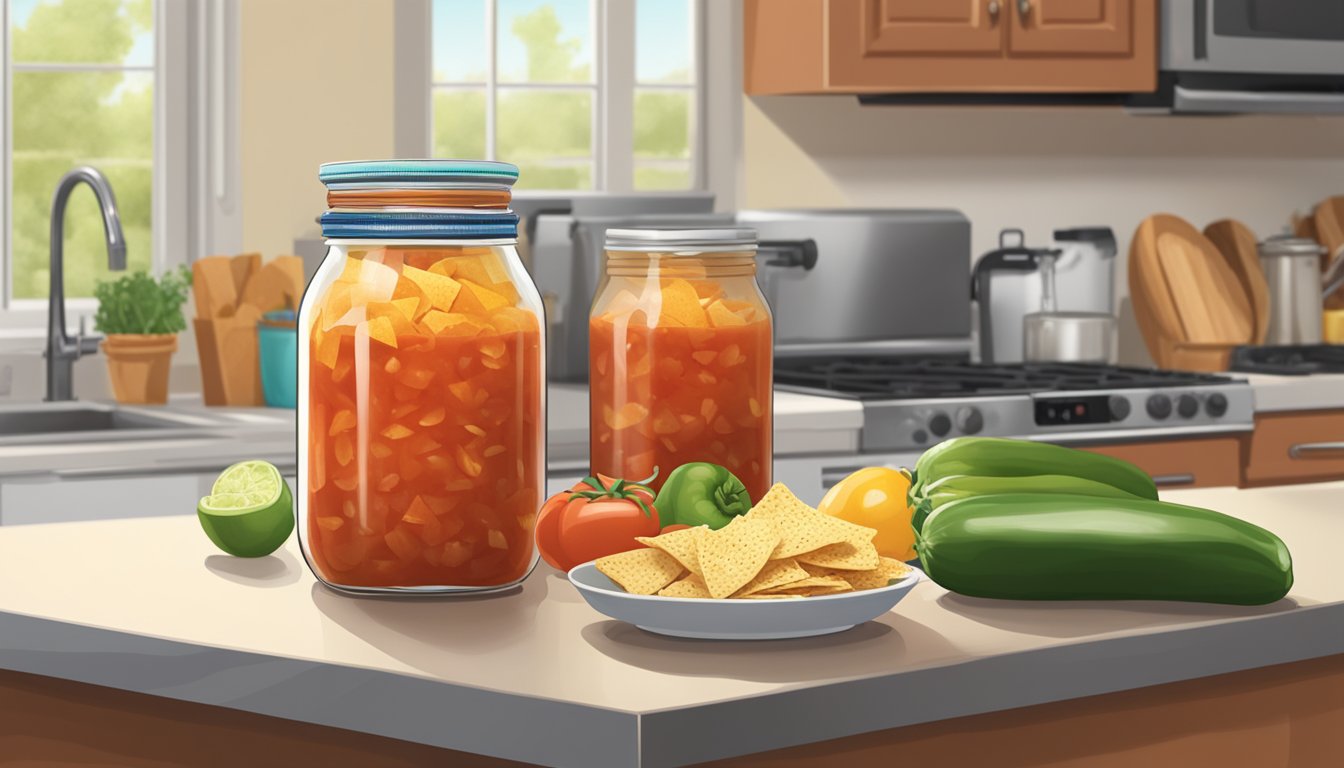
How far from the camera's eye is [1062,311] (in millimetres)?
4246

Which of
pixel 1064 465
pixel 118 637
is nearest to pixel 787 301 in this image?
pixel 1064 465

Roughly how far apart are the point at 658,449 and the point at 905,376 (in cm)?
230

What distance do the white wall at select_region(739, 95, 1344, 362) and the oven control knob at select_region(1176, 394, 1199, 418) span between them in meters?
0.98

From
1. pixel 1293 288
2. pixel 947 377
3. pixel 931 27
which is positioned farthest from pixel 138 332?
pixel 1293 288

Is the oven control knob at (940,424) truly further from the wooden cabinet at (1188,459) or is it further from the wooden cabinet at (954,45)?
the wooden cabinet at (954,45)

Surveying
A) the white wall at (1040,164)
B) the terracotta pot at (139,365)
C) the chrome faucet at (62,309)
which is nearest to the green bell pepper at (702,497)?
the chrome faucet at (62,309)

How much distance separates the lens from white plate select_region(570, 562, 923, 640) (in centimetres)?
108

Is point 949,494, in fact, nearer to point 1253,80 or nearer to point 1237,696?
point 1237,696

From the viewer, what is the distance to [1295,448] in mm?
3623

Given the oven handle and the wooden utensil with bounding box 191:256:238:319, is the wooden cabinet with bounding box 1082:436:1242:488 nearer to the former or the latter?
the oven handle

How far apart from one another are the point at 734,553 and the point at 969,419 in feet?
7.09

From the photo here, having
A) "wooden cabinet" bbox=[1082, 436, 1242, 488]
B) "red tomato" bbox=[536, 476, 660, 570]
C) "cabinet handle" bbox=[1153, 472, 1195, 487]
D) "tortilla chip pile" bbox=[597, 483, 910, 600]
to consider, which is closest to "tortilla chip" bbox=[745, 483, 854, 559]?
"tortilla chip pile" bbox=[597, 483, 910, 600]

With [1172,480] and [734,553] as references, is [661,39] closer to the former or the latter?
[1172,480]

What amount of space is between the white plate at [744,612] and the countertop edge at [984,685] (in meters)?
0.07
